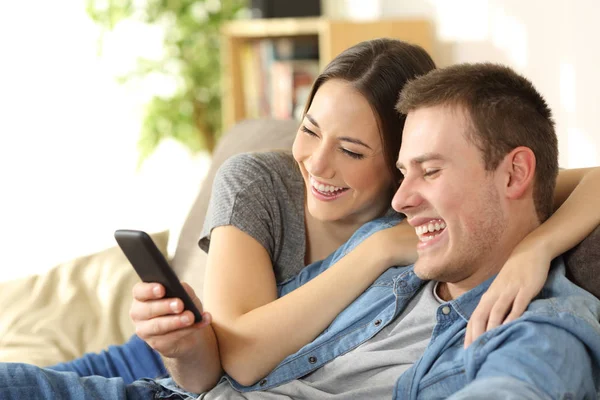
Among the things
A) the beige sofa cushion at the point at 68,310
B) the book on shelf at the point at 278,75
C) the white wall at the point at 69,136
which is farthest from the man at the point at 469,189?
the white wall at the point at 69,136

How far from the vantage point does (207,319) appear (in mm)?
1346

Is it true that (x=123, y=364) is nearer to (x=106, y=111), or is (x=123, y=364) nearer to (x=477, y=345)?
(x=477, y=345)

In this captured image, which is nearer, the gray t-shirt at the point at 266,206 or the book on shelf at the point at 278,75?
the gray t-shirt at the point at 266,206

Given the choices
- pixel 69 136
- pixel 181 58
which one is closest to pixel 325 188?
pixel 181 58

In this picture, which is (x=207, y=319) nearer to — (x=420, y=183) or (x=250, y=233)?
(x=250, y=233)

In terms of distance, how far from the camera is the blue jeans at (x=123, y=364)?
179cm

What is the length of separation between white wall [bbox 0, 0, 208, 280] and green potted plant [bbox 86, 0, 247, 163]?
0.10 m

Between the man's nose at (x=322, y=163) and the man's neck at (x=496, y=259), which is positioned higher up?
the man's nose at (x=322, y=163)

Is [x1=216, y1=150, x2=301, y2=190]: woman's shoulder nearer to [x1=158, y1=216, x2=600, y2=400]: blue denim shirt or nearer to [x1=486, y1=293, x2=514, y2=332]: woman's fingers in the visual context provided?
[x1=158, y1=216, x2=600, y2=400]: blue denim shirt

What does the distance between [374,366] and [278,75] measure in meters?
2.52

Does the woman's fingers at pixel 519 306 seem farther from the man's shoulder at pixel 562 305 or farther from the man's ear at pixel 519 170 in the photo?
the man's ear at pixel 519 170

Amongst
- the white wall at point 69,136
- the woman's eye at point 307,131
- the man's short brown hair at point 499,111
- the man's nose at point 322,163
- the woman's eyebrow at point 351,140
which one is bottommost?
the white wall at point 69,136

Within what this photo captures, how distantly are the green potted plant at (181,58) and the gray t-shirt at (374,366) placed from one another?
319cm

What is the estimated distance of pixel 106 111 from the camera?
15.1 feet
